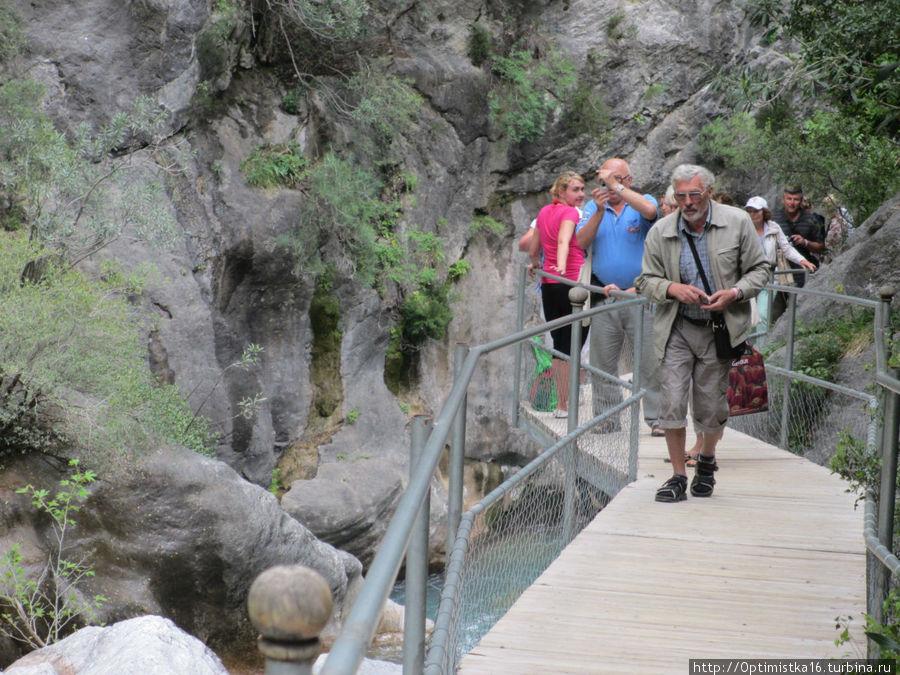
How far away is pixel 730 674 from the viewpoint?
10.8 feet

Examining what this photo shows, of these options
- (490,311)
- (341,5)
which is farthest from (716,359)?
(490,311)

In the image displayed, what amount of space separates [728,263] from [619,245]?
206cm

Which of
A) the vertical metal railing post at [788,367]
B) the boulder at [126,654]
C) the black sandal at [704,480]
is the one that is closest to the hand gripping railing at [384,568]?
the black sandal at [704,480]

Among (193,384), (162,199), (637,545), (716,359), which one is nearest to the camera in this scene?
(637,545)

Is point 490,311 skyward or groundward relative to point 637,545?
groundward

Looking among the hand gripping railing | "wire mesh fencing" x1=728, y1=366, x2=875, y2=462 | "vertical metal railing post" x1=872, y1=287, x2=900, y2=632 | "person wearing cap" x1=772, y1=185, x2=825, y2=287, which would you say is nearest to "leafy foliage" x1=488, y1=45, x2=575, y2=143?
"person wearing cap" x1=772, y1=185, x2=825, y2=287

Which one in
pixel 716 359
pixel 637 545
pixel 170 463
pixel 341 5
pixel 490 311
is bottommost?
pixel 490 311

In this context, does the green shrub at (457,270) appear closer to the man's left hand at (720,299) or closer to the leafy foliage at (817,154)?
the leafy foliage at (817,154)

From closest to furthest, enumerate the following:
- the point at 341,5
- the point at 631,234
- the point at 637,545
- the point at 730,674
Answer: the point at 730,674, the point at 637,545, the point at 631,234, the point at 341,5

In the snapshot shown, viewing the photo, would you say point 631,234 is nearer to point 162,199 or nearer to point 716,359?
point 716,359

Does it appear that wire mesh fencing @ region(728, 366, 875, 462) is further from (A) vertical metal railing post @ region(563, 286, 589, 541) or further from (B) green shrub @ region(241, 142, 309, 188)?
(B) green shrub @ region(241, 142, 309, 188)

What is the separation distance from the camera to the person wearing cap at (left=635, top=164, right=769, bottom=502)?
5.00m

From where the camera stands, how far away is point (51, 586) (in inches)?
320

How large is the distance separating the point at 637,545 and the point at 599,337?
8.43ft
